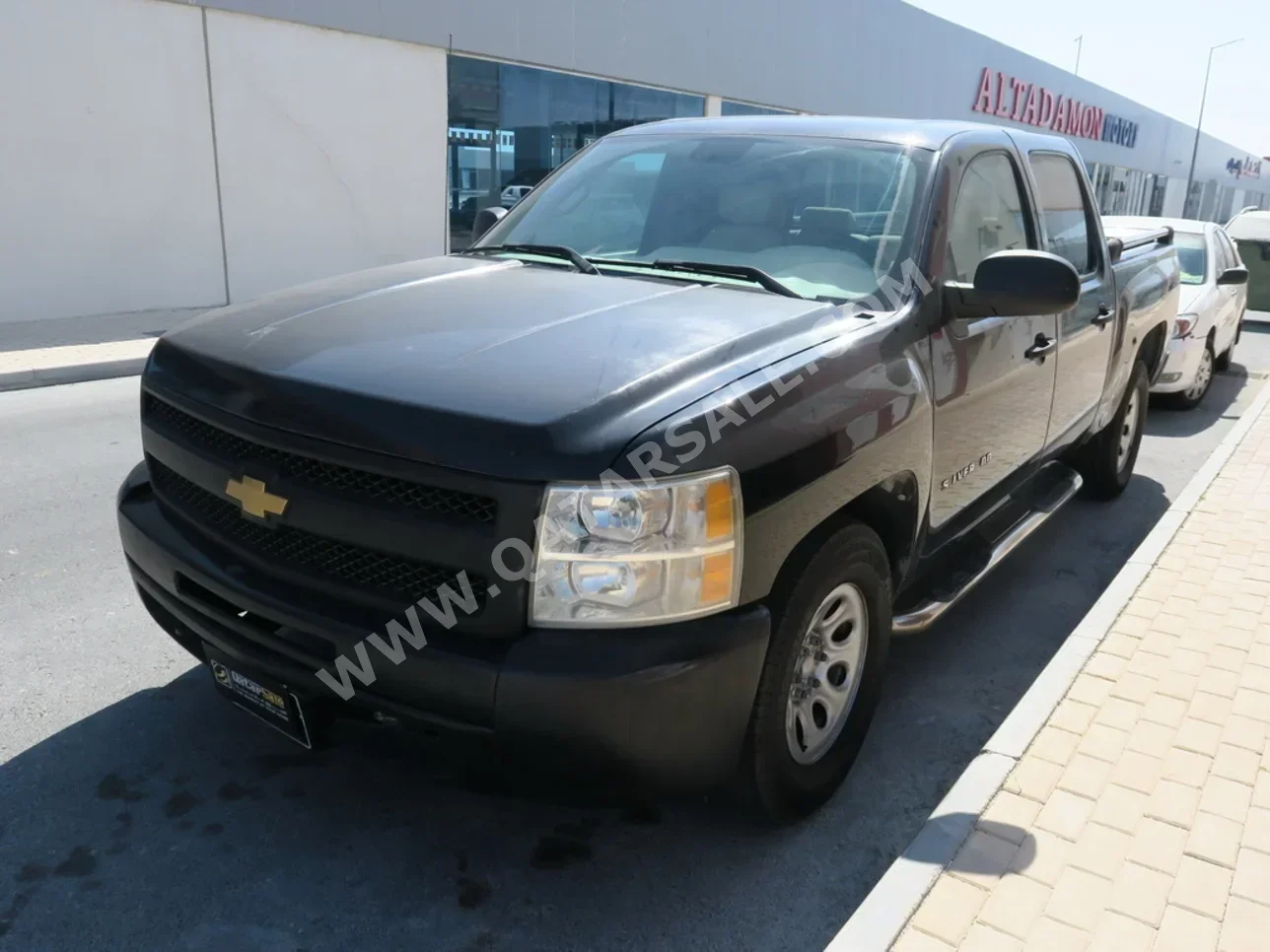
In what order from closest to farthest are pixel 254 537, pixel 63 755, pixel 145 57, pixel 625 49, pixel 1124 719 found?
pixel 254 537, pixel 63 755, pixel 1124 719, pixel 145 57, pixel 625 49

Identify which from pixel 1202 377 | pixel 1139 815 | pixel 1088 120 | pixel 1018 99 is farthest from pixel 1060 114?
pixel 1139 815

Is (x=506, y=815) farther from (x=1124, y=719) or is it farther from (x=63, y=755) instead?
(x=1124, y=719)

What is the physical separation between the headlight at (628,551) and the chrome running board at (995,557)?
4.02 ft

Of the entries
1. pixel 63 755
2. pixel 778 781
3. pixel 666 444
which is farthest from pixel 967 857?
pixel 63 755

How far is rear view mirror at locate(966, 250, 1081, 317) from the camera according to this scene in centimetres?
319

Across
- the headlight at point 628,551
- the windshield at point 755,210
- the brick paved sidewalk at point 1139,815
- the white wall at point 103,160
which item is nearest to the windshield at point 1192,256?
the brick paved sidewalk at point 1139,815

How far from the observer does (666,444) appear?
2227 mm

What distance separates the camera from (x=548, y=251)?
3795 mm

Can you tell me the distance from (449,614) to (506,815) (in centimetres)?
96

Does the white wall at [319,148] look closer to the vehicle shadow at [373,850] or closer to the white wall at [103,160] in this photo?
the white wall at [103,160]

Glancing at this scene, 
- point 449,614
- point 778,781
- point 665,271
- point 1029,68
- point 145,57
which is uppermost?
point 1029,68

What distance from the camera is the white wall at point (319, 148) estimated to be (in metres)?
12.8

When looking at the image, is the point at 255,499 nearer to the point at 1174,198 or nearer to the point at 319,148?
the point at 319,148

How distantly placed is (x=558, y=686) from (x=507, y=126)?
15053 mm
